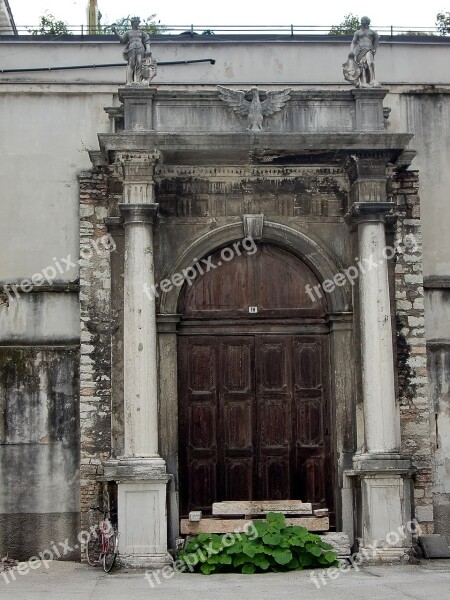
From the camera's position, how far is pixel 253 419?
14.0 metres

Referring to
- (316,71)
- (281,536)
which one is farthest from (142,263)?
(316,71)

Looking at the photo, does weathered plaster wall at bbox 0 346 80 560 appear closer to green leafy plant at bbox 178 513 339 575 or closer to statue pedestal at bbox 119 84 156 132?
green leafy plant at bbox 178 513 339 575

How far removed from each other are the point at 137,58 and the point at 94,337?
12.5 feet

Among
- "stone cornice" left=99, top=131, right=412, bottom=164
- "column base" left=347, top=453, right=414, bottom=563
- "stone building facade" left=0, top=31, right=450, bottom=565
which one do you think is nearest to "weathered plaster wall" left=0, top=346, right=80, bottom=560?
"stone building facade" left=0, top=31, right=450, bottom=565

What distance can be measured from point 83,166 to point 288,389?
4.48 m

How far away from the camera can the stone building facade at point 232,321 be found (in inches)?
529

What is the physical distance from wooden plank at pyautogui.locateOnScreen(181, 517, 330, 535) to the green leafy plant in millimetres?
238

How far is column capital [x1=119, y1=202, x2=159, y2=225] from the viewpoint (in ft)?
43.8

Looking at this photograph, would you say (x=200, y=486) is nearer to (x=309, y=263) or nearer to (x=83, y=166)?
(x=309, y=263)

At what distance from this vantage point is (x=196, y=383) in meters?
14.0

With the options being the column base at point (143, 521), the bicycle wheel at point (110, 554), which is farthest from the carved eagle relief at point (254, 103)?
the bicycle wheel at point (110, 554)

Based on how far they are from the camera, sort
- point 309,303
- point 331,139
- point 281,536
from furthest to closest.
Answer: point 309,303 < point 331,139 < point 281,536

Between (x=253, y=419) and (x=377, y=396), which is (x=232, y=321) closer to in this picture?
(x=253, y=419)

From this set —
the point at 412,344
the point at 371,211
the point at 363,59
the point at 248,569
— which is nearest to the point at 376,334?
the point at 412,344
